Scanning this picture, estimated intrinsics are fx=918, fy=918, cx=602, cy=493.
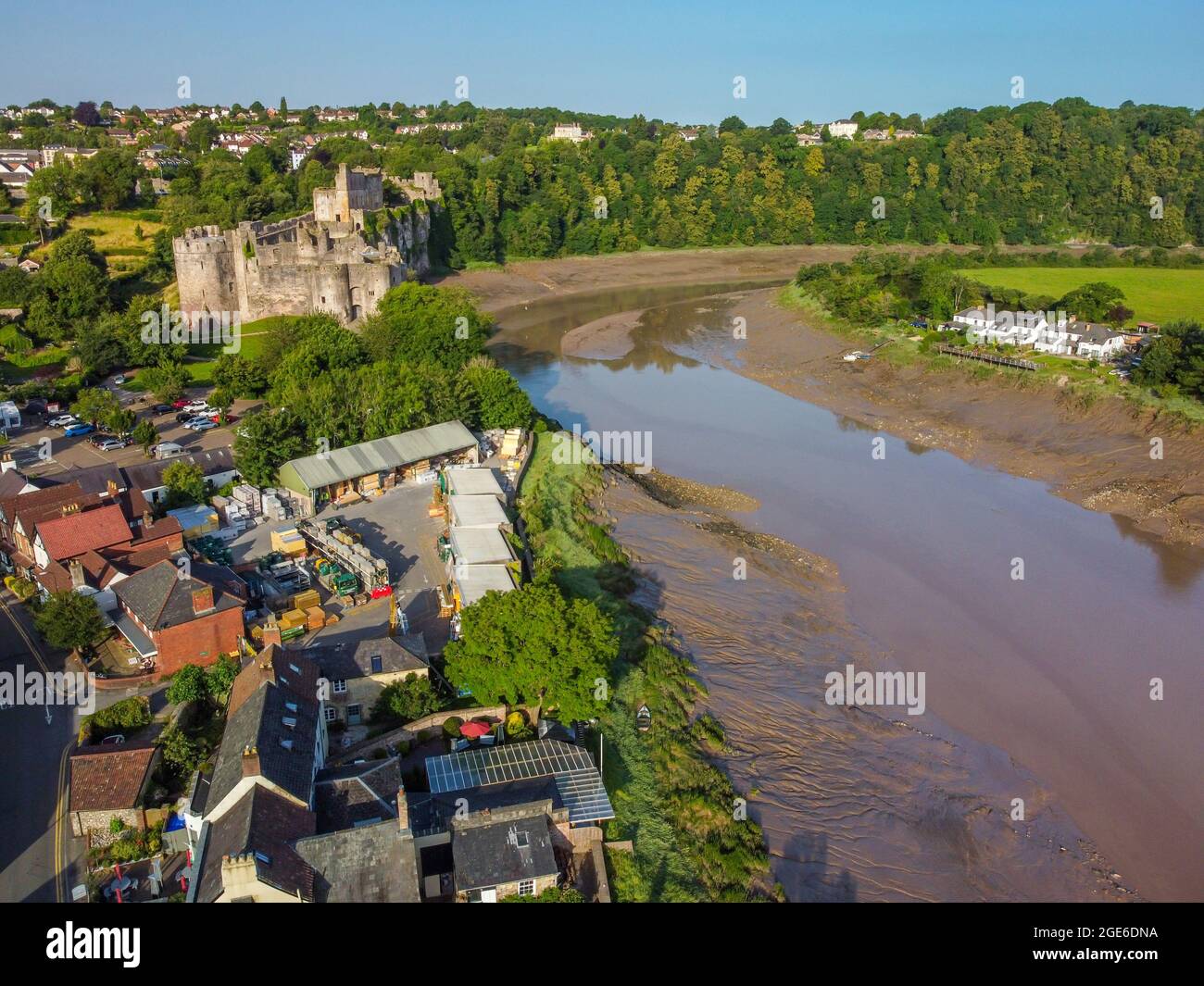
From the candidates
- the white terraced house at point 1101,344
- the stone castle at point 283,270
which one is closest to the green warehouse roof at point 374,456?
the stone castle at point 283,270

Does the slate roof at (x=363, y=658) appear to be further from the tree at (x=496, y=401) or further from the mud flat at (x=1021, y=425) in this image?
the mud flat at (x=1021, y=425)

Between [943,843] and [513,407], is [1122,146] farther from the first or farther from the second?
[943,843]

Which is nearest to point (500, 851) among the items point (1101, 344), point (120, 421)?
point (120, 421)

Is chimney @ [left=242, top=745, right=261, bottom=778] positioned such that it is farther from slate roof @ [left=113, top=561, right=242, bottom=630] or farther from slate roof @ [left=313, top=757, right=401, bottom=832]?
slate roof @ [left=113, top=561, right=242, bottom=630]

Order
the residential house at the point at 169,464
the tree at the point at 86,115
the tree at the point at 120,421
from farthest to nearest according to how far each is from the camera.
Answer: the tree at the point at 86,115
the tree at the point at 120,421
the residential house at the point at 169,464

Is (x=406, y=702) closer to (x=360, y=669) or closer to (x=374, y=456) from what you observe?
(x=360, y=669)
